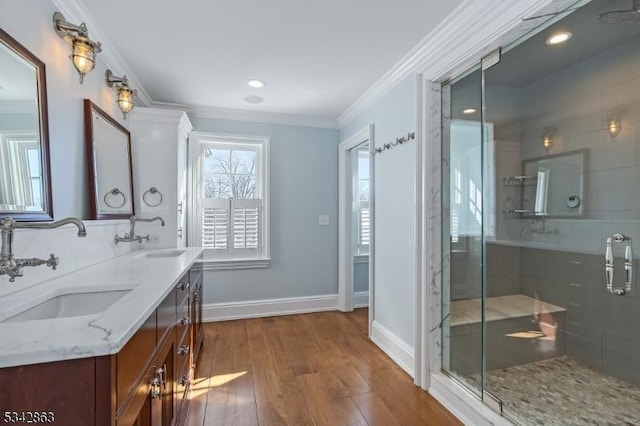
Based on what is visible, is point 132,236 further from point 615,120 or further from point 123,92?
point 615,120

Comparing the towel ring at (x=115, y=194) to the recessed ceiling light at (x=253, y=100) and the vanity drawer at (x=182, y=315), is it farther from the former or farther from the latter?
the recessed ceiling light at (x=253, y=100)

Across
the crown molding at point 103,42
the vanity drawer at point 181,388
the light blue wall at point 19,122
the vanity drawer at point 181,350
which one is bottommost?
the vanity drawer at point 181,388

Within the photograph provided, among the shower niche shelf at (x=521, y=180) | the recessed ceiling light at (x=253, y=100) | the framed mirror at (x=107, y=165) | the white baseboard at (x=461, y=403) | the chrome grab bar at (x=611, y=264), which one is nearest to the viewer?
the white baseboard at (x=461, y=403)

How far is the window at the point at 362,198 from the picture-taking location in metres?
3.95

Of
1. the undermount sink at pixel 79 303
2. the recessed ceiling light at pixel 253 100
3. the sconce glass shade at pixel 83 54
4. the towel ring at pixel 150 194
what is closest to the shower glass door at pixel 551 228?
the recessed ceiling light at pixel 253 100

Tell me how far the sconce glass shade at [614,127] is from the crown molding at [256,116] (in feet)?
8.32

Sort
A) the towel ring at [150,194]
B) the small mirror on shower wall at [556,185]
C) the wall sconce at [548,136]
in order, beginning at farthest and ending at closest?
the towel ring at [150,194]
the wall sconce at [548,136]
the small mirror on shower wall at [556,185]

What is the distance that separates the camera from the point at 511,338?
7.74 ft

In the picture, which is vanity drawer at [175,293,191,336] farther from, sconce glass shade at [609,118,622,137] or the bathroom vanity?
sconce glass shade at [609,118,622,137]

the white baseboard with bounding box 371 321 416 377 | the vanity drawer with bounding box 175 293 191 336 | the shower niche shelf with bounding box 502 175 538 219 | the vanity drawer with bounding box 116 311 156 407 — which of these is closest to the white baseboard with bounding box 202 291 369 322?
the white baseboard with bounding box 371 321 416 377

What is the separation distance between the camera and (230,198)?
3.45m

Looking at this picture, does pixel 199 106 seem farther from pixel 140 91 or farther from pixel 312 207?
pixel 312 207

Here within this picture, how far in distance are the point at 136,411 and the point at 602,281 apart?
2.95m

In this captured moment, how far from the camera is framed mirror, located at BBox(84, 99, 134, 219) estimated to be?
Result: 192 cm
